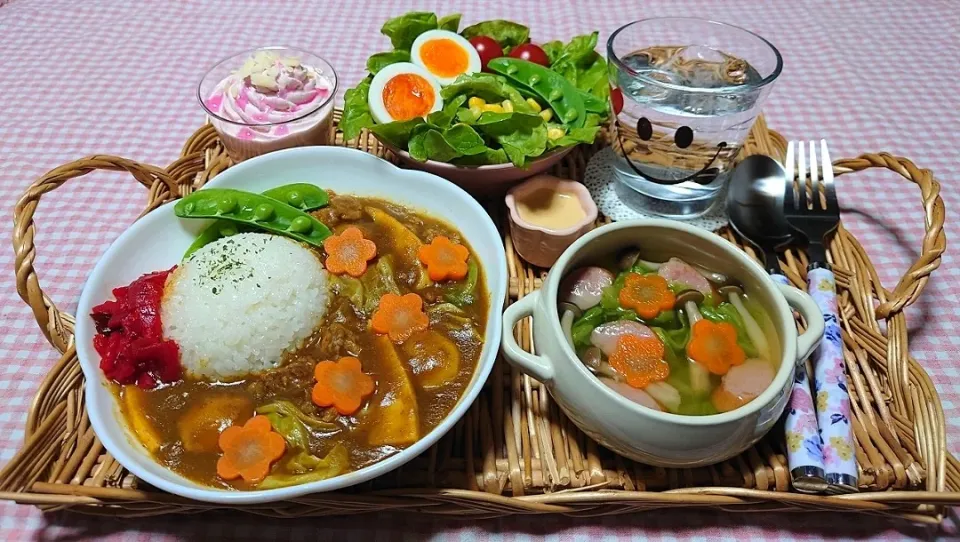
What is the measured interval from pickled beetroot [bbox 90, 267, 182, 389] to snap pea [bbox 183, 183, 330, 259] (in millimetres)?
256

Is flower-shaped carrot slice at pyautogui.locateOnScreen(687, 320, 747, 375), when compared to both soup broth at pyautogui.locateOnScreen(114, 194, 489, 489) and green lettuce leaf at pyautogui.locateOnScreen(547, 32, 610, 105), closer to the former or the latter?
soup broth at pyautogui.locateOnScreen(114, 194, 489, 489)

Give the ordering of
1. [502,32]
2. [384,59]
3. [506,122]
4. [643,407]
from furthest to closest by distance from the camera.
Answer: [502,32] < [384,59] < [506,122] < [643,407]

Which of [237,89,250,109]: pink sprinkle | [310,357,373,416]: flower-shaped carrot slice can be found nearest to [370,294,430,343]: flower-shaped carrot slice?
[310,357,373,416]: flower-shaped carrot slice

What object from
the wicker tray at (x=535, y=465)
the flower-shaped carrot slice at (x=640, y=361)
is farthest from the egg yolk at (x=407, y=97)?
the flower-shaped carrot slice at (x=640, y=361)

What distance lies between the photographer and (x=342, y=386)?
159 centimetres

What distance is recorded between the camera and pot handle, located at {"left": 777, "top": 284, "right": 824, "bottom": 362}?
1414 millimetres

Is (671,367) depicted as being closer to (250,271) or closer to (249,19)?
(250,271)

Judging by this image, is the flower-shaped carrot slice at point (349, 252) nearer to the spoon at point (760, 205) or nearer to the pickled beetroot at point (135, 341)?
the pickled beetroot at point (135, 341)

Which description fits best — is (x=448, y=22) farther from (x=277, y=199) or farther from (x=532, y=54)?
(x=277, y=199)

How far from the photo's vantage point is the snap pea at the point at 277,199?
200 cm

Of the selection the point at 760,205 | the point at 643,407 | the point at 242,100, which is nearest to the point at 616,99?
the point at 760,205

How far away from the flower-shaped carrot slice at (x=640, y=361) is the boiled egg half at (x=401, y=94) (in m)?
1.21

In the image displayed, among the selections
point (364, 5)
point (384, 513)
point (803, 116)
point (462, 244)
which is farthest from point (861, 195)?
point (364, 5)

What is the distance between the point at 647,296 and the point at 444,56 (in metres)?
1.44
